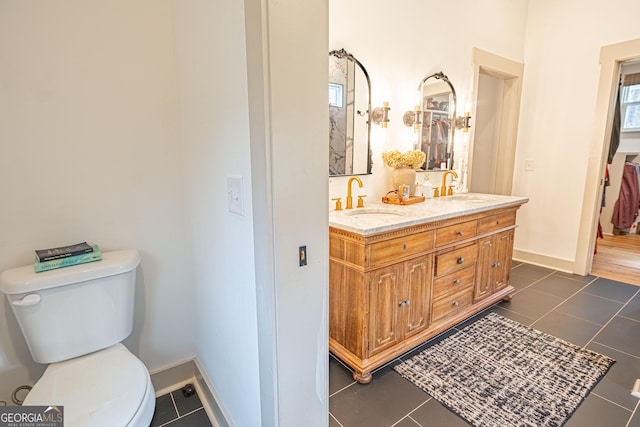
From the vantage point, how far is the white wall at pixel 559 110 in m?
3.06

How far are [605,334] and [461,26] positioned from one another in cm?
274

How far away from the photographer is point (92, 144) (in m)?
1.42

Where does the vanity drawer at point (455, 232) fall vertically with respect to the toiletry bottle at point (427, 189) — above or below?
below

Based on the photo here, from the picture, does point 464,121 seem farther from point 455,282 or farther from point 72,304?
point 72,304

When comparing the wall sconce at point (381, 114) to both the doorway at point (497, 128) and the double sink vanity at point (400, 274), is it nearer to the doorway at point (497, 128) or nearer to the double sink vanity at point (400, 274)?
the double sink vanity at point (400, 274)

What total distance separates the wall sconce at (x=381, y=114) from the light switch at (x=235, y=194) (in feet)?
5.26

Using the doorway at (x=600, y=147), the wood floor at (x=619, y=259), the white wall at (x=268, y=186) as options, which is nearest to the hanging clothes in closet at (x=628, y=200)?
the wood floor at (x=619, y=259)

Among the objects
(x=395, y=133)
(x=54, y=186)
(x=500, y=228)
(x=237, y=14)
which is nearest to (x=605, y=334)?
(x=500, y=228)

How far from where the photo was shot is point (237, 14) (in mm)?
931

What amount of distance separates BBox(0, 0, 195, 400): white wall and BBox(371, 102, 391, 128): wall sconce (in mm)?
1414

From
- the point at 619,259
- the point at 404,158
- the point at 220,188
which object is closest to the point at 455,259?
the point at 404,158

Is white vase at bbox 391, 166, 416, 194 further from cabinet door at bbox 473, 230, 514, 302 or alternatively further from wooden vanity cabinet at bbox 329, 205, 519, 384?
cabinet door at bbox 473, 230, 514, 302

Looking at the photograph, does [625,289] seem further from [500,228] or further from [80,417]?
[80,417]

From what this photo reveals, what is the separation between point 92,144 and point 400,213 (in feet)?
5.66
